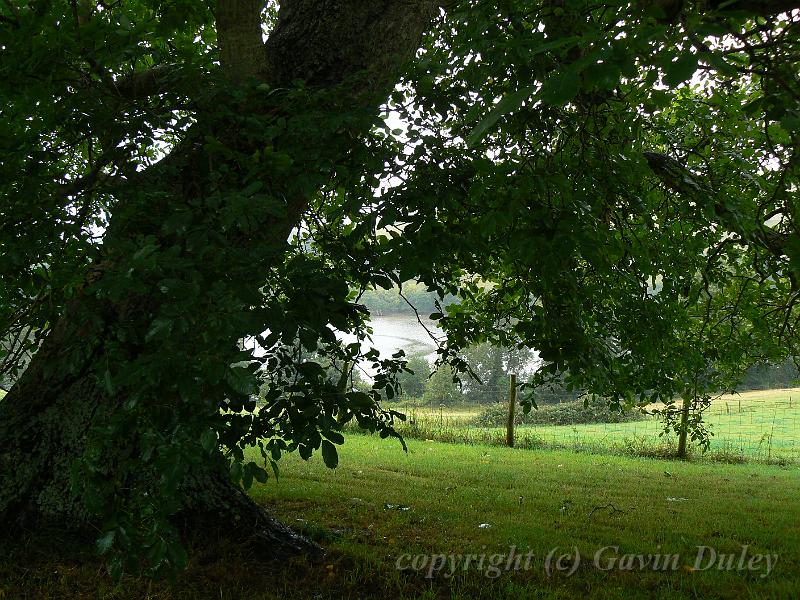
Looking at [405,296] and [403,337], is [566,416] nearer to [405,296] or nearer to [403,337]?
[403,337]

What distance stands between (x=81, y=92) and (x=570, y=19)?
86.5 inches

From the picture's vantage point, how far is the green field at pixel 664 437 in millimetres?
14503

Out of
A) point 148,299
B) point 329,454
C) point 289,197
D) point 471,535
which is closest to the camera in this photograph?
point 329,454

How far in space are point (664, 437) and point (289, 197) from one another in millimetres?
15600

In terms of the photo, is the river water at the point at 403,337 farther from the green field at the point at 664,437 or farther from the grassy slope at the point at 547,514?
the green field at the point at 664,437

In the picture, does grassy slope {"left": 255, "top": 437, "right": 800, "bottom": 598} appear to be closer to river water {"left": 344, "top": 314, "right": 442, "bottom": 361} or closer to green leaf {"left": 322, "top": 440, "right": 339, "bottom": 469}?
river water {"left": 344, "top": 314, "right": 442, "bottom": 361}

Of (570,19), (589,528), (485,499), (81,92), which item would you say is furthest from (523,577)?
(81,92)

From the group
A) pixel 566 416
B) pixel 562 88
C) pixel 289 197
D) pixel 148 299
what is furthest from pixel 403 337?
pixel 562 88

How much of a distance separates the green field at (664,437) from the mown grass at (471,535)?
7.84 ft

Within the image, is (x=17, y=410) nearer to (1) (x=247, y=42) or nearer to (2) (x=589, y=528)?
(1) (x=247, y=42)

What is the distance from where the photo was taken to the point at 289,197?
3.10 m

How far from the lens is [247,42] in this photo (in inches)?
132

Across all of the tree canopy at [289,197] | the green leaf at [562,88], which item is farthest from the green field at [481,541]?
the green leaf at [562,88]

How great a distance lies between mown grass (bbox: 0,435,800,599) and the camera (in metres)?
3.38
